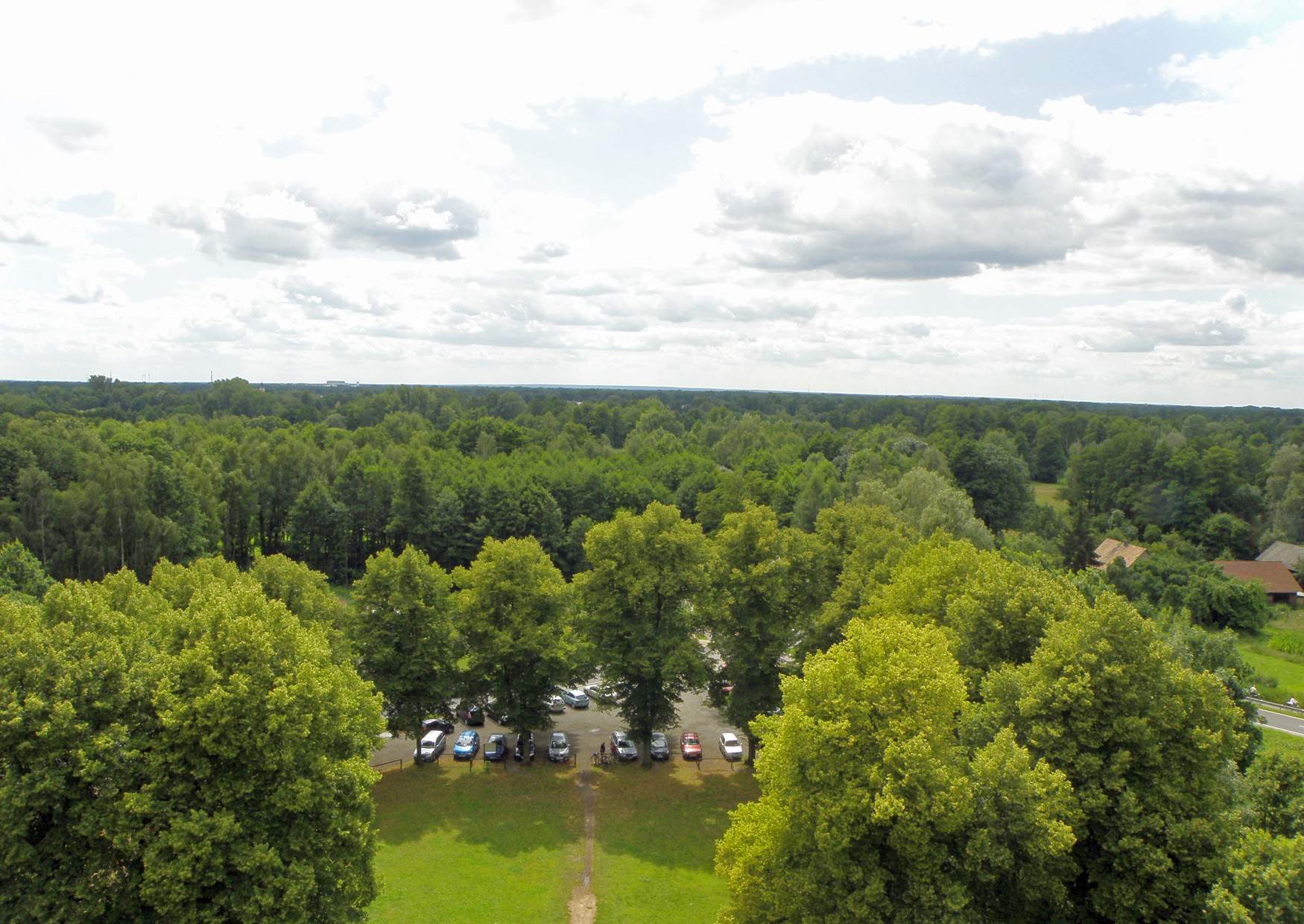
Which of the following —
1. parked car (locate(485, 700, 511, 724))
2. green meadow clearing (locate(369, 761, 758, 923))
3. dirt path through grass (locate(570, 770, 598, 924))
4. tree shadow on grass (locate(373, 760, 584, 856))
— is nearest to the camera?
dirt path through grass (locate(570, 770, 598, 924))

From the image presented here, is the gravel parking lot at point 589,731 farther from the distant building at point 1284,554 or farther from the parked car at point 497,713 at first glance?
the distant building at point 1284,554

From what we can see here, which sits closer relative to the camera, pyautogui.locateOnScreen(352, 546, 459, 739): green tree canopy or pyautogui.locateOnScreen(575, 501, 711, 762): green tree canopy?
pyautogui.locateOnScreen(352, 546, 459, 739): green tree canopy

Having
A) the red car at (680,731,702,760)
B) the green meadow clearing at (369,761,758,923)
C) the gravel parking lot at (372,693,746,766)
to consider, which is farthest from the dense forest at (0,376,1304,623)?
the green meadow clearing at (369,761,758,923)

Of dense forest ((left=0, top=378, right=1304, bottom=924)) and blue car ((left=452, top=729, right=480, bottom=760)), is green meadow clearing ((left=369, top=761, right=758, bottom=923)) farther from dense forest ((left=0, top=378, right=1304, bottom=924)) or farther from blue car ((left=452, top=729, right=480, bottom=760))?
dense forest ((left=0, top=378, right=1304, bottom=924))

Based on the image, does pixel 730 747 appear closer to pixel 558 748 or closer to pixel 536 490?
pixel 558 748

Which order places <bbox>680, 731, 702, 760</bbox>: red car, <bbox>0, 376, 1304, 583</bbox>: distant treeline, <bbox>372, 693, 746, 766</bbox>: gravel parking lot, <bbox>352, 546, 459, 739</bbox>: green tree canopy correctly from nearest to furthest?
<bbox>352, 546, 459, 739</bbox>: green tree canopy
<bbox>680, 731, 702, 760</bbox>: red car
<bbox>372, 693, 746, 766</bbox>: gravel parking lot
<bbox>0, 376, 1304, 583</bbox>: distant treeline

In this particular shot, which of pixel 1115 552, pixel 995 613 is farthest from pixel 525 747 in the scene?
pixel 1115 552

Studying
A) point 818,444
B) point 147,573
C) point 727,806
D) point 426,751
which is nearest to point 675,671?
point 727,806

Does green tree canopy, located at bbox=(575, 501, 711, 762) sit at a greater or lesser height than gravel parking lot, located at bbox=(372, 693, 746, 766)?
greater

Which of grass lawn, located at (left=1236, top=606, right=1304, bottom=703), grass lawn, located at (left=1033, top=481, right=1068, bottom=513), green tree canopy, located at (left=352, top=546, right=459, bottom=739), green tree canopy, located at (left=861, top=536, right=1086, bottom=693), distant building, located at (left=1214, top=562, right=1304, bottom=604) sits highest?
green tree canopy, located at (left=861, top=536, right=1086, bottom=693)
